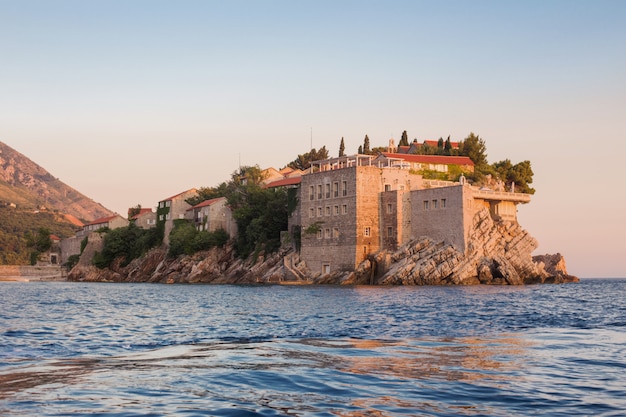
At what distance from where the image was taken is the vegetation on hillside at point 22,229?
471 feet

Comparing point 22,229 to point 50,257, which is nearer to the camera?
point 50,257

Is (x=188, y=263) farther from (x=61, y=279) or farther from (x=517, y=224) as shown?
(x=517, y=224)

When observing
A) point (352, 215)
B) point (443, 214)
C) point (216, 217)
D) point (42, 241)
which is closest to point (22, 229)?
point (42, 241)

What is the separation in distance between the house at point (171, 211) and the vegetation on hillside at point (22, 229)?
3451cm

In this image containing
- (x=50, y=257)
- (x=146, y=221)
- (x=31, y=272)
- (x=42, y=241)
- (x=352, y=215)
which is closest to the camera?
(x=352, y=215)

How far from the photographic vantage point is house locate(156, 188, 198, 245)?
96.1 m

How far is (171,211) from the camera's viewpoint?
319 feet

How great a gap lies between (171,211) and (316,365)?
85.3 meters

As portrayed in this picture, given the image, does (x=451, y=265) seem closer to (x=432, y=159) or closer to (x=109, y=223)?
(x=432, y=159)

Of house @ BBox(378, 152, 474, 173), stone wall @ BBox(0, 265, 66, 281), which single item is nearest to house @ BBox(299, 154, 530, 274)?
house @ BBox(378, 152, 474, 173)

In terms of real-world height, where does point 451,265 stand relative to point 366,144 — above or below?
below

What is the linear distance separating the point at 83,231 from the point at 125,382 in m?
109

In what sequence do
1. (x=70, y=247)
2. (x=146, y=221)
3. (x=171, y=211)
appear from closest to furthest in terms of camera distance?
(x=171, y=211) → (x=146, y=221) → (x=70, y=247)

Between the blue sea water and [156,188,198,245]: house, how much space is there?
68795 millimetres
